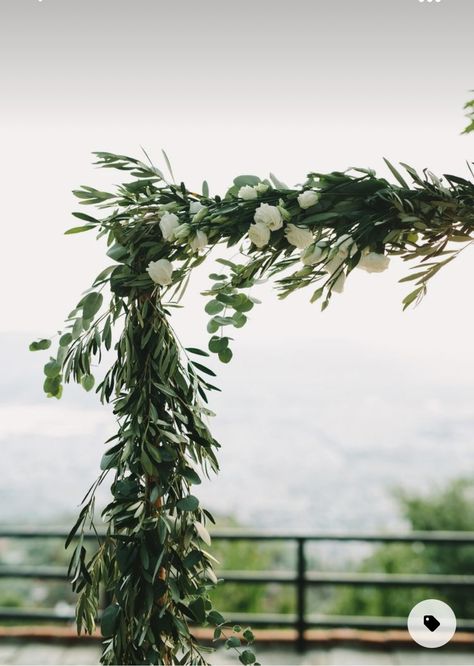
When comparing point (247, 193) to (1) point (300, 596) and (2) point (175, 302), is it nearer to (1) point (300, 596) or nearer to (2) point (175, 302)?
(2) point (175, 302)

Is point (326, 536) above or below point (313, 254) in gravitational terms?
below

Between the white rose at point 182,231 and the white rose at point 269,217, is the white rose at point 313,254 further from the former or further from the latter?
the white rose at point 182,231

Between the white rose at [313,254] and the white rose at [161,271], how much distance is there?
221mm

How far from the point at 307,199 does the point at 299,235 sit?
0.20 feet

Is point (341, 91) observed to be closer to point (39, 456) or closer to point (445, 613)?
point (445, 613)

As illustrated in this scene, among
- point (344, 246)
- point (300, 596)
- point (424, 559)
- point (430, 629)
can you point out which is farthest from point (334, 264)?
point (424, 559)

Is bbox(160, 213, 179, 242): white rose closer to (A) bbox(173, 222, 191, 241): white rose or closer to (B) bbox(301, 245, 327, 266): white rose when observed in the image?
(A) bbox(173, 222, 191, 241): white rose

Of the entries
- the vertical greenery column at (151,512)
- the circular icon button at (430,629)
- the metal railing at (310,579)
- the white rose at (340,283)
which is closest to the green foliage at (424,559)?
the circular icon button at (430,629)

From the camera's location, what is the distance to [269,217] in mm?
1121

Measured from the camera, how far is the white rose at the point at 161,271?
3.74 feet

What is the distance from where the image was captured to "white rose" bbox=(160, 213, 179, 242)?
3.74 feet

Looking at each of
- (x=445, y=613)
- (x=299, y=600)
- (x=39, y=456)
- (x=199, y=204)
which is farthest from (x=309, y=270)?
(x=39, y=456)

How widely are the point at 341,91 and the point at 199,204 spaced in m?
2.52

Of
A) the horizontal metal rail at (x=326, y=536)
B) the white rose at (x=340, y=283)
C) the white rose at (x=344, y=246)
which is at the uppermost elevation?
the white rose at (x=344, y=246)
